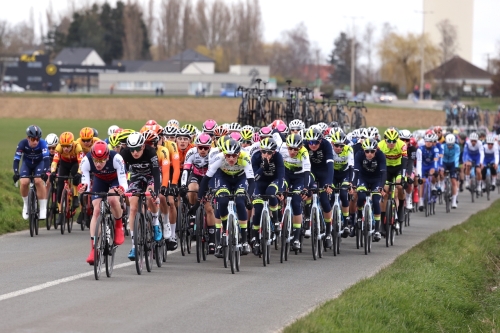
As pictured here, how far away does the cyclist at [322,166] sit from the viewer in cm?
1777

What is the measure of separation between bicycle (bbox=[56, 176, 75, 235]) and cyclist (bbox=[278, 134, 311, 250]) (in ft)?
14.4

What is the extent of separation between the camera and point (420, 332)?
A: 11227 mm

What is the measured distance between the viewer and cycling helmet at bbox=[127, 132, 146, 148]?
13867 mm

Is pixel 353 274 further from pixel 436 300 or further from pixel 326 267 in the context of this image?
pixel 436 300

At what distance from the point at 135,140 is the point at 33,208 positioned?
6.18 meters

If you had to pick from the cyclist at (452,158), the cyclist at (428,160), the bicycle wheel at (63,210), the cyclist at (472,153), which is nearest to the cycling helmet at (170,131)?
the bicycle wheel at (63,210)

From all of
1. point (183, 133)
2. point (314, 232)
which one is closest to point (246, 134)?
point (183, 133)

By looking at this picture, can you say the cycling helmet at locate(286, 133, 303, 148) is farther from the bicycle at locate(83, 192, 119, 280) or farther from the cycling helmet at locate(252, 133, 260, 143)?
the bicycle at locate(83, 192, 119, 280)

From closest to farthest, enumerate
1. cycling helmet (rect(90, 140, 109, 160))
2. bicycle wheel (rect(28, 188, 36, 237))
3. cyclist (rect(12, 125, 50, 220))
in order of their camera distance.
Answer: cycling helmet (rect(90, 140, 109, 160))
bicycle wheel (rect(28, 188, 36, 237))
cyclist (rect(12, 125, 50, 220))

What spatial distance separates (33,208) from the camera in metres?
19.5

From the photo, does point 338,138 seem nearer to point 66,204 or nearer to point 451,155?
point 66,204

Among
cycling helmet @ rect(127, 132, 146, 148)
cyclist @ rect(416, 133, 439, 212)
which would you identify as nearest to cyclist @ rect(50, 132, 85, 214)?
cycling helmet @ rect(127, 132, 146, 148)

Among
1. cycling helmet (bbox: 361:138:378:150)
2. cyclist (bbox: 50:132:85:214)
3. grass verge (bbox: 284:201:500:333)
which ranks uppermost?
cycling helmet (bbox: 361:138:378:150)

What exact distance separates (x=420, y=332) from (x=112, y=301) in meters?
3.21
